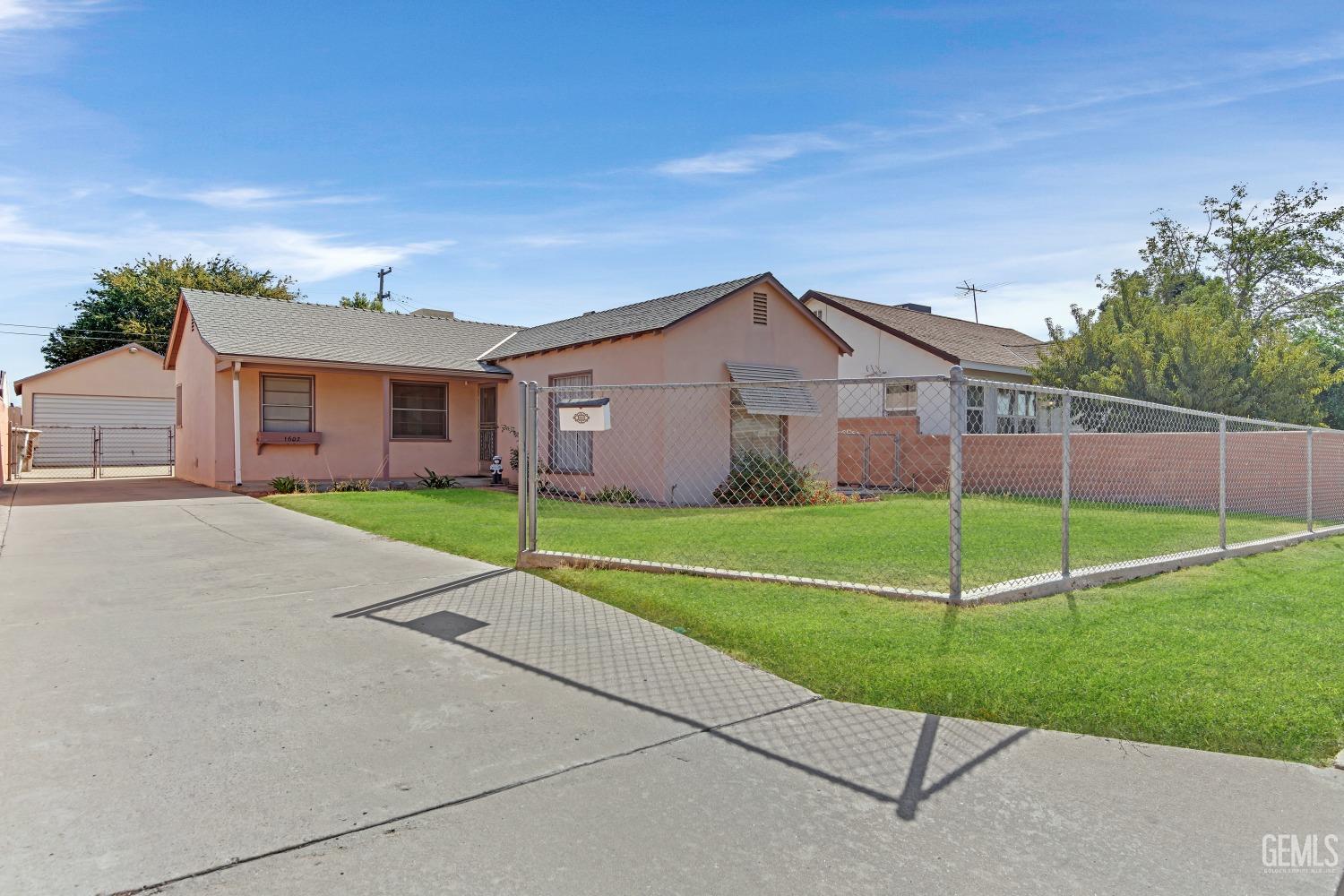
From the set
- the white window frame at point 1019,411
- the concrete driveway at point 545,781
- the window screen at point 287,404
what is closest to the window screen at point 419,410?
the window screen at point 287,404

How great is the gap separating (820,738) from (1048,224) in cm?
1307

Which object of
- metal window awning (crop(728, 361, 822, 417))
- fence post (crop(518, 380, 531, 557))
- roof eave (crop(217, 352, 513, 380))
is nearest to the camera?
fence post (crop(518, 380, 531, 557))

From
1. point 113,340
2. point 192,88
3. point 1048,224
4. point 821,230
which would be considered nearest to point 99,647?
point 192,88

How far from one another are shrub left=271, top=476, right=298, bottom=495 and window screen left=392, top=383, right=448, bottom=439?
2.62 m

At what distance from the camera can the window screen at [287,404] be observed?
600 inches

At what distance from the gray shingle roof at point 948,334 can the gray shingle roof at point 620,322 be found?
807 cm

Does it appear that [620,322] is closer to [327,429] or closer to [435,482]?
[435,482]

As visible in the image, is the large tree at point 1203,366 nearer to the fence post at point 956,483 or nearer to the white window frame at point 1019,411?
the white window frame at point 1019,411

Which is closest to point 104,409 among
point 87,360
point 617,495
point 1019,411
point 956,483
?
point 87,360

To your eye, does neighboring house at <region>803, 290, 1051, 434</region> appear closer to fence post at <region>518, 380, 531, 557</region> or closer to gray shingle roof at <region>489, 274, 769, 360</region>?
gray shingle roof at <region>489, 274, 769, 360</region>

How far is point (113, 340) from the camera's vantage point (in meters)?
35.1

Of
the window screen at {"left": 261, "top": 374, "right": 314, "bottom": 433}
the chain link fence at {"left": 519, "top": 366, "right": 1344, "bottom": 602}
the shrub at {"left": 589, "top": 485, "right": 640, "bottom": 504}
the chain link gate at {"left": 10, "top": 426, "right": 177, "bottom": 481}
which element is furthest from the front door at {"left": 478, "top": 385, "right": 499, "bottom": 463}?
the chain link gate at {"left": 10, "top": 426, "right": 177, "bottom": 481}

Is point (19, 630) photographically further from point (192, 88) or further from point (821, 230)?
point (821, 230)

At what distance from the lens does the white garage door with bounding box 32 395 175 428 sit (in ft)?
84.9
